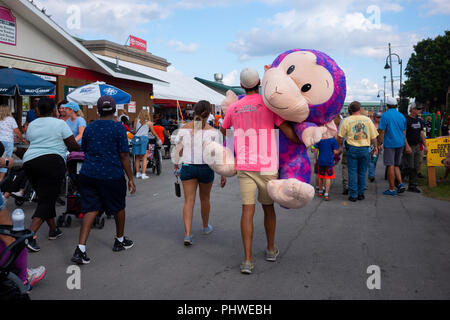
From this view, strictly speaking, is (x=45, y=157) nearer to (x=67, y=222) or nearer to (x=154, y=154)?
(x=67, y=222)

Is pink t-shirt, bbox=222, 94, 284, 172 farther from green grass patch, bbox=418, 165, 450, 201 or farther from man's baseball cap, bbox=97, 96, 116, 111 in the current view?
green grass patch, bbox=418, 165, 450, 201

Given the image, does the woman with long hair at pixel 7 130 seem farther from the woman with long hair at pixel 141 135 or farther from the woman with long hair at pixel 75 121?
A: the woman with long hair at pixel 141 135

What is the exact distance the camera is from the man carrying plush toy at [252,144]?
400 centimetres

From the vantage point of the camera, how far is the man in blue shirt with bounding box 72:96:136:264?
14.6ft

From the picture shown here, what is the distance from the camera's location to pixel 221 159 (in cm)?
421

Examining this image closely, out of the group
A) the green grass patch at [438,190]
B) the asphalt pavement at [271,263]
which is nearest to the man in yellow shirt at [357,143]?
the asphalt pavement at [271,263]

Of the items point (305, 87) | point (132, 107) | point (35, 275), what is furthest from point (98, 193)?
point (132, 107)

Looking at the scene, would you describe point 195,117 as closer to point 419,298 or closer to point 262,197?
point 262,197

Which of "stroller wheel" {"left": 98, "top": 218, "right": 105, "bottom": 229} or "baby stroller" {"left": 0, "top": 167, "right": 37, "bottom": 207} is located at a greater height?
"baby stroller" {"left": 0, "top": 167, "right": 37, "bottom": 207}

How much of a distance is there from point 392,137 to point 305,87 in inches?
213

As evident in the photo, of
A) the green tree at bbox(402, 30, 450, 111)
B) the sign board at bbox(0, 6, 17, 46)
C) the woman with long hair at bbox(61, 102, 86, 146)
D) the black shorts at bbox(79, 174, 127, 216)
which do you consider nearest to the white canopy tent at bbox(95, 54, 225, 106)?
the sign board at bbox(0, 6, 17, 46)

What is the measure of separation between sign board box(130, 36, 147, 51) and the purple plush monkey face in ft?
94.1

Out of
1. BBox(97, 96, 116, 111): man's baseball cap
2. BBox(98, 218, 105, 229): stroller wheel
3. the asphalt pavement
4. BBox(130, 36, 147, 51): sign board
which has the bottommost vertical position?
the asphalt pavement

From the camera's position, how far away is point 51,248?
16.2 feet
